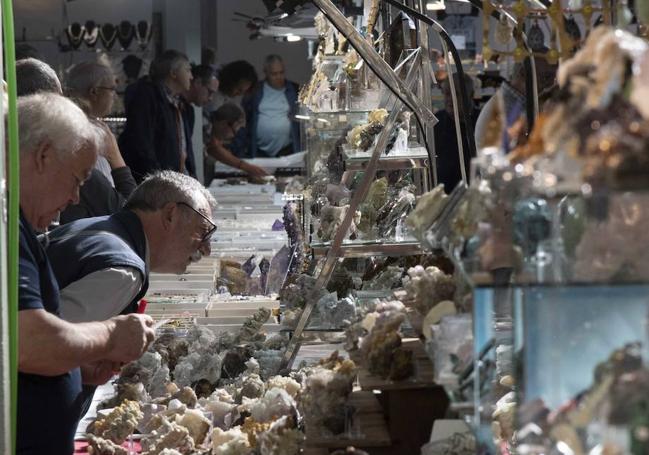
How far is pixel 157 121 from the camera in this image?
7.23 meters

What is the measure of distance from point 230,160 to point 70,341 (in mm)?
8298

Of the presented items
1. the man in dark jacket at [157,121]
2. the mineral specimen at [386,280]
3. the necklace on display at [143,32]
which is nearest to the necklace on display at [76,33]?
the necklace on display at [143,32]

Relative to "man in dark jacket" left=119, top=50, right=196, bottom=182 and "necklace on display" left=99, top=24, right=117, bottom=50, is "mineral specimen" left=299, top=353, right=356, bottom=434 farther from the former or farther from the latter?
"necklace on display" left=99, top=24, right=117, bottom=50

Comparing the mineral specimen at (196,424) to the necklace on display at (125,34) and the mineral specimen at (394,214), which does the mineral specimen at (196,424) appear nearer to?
the mineral specimen at (394,214)

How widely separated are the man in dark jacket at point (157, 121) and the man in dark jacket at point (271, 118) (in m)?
4.06

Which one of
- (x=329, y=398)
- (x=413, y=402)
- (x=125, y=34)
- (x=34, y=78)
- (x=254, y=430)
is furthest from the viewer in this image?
(x=125, y=34)

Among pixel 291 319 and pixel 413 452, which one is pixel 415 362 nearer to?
pixel 413 452

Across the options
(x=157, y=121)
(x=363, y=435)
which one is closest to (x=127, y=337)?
(x=363, y=435)

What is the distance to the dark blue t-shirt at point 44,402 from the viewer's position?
2479 millimetres

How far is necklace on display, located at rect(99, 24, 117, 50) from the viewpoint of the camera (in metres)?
13.2

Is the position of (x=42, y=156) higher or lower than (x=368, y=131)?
higher

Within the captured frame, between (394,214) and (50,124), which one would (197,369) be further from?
(50,124)

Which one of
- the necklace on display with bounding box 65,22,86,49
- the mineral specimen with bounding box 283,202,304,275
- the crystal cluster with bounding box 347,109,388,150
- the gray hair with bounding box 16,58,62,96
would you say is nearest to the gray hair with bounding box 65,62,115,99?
the mineral specimen with bounding box 283,202,304,275

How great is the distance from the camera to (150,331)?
2783mm
